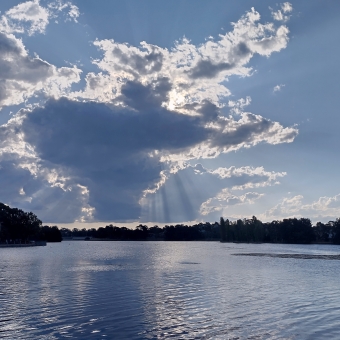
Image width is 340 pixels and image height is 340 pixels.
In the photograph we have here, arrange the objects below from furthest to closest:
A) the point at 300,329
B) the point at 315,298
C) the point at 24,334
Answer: the point at 315,298 → the point at 300,329 → the point at 24,334

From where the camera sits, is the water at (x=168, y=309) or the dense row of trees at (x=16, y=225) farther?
the dense row of trees at (x=16, y=225)

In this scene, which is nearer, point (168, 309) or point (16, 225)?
point (168, 309)

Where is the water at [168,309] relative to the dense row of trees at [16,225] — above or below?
below

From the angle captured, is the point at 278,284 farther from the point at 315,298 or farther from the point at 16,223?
the point at 16,223

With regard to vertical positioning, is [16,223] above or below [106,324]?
above

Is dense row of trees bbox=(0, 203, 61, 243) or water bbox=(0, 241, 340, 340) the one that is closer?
water bbox=(0, 241, 340, 340)

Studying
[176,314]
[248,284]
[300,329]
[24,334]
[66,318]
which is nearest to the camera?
[24,334]

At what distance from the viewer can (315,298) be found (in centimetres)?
3134

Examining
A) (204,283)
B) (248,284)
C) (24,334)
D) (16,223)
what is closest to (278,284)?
(248,284)

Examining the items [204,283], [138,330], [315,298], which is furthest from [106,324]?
[204,283]

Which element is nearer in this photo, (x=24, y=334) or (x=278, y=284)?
(x=24, y=334)

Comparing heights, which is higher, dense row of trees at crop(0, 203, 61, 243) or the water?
dense row of trees at crop(0, 203, 61, 243)

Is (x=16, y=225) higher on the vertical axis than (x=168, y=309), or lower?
higher

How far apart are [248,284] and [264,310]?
1331 centimetres
